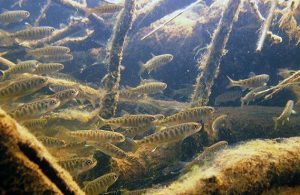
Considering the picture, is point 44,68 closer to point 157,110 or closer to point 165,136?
point 157,110

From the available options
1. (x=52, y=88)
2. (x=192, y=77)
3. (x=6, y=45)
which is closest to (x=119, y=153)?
(x=52, y=88)

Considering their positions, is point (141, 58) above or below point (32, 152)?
below

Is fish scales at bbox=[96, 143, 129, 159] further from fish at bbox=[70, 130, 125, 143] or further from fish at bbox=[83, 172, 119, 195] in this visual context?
fish at bbox=[83, 172, 119, 195]

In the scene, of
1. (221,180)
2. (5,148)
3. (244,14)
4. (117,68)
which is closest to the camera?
(5,148)

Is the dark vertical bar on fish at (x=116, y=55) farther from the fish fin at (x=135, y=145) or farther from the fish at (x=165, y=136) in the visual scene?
the fish at (x=165, y=136)

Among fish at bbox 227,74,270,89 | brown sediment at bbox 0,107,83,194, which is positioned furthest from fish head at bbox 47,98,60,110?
fish at bbox 227,74,270,89

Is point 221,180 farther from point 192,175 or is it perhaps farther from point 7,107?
point 7,107

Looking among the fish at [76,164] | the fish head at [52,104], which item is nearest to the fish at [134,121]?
the fish head at [52,104]
